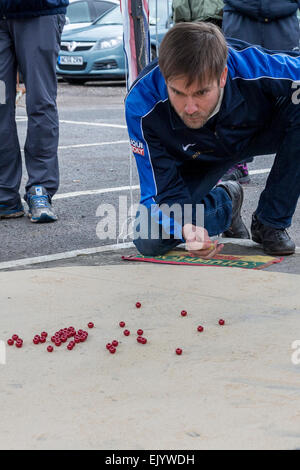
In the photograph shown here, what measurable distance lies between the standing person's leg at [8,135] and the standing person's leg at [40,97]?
71mm

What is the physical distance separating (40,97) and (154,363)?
2.51 metres

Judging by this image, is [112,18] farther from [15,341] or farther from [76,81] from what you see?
[15,341]

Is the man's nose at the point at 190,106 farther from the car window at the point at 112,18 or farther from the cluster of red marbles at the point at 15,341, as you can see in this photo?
the car window at the point at 112,18

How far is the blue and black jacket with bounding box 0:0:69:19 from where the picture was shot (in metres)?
4.60

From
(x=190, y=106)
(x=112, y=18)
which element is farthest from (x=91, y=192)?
(x=112, y=18)

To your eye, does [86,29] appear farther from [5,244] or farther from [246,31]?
[5,244]

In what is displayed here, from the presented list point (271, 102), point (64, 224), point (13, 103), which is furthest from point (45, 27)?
point (271, 102)

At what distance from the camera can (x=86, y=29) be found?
13.7m

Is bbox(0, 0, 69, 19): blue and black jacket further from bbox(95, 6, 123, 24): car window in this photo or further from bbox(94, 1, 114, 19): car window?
bbox(94, 1, 114, 19): car window

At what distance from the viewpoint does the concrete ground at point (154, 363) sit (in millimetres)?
2148

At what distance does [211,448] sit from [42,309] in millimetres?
1322

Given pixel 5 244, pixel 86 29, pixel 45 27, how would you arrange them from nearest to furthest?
1. pixel 5 244
2. pixel 45 27
3. pixel 86 29

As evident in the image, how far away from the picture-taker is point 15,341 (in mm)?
2854

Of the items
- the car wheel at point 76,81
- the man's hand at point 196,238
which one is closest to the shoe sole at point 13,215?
the man's hand at point 196,238
